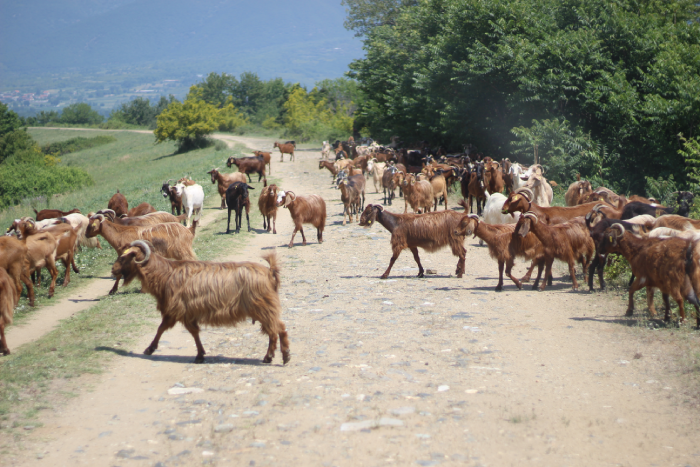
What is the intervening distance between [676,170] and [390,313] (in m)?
16.7

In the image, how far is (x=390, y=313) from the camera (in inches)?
379

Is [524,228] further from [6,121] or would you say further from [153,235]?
[6,121]

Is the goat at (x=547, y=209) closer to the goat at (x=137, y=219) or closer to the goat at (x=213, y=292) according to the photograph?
the goat at (x=213, y=292)

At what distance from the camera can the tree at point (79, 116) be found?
130 metres

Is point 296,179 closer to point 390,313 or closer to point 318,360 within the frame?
point 390,313

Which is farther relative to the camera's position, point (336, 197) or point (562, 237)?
point (336, 197)

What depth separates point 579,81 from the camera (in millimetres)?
24594

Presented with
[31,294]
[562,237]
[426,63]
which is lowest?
[31,294]

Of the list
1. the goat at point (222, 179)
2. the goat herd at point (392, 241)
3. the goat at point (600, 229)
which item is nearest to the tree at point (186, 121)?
the goat at point (222, 179)

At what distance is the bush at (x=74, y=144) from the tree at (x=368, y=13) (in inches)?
1738

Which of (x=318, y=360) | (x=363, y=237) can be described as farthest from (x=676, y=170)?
(x=318, y=360)

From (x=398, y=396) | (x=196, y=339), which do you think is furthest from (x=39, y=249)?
(x=398, y=396)

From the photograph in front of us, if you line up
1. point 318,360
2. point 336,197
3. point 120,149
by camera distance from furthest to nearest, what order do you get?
point 120,149 < point 336,197 < point 318,360

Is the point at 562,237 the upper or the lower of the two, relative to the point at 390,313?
upper
